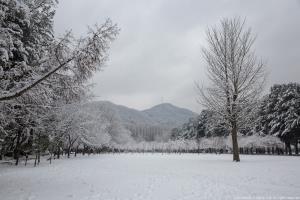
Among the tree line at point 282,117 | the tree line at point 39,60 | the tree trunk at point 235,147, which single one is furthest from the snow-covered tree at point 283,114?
the tree line at point 39,60

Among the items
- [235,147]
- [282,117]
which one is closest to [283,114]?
[282,117]

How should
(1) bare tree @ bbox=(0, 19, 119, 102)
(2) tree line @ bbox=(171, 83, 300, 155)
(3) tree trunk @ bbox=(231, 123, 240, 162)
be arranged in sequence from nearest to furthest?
(1) bare tree @ bbox=(0, 19, 119, 102), (3) tree trunk @ bbox=(231, 123, 240, 162), (2) tree line @ bbox=(171, 83, 300, 155)

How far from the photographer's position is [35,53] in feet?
41.3

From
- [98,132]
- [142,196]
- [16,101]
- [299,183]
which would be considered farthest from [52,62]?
[98,132]

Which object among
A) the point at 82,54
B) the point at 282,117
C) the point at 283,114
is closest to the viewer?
the point at 82,54

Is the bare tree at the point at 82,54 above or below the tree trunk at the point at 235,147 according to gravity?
above

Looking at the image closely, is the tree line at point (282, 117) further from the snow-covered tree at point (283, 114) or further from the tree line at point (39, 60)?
the tree line at point (39, 60)

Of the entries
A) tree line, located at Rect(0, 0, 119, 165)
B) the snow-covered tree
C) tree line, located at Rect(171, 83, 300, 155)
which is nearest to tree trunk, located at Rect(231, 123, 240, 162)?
tree line, located at Rect(171, 83, 300, 155)

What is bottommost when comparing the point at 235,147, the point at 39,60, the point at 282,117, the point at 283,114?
the point at 235,147

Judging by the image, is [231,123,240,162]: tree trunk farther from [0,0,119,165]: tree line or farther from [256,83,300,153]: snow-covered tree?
[256,83,300,153]: snow-covered tree

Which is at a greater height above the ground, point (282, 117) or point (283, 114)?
point (283, 114)

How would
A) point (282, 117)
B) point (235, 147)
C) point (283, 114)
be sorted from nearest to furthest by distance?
point (235, 147) → point (283, 114) → point (282, 117)

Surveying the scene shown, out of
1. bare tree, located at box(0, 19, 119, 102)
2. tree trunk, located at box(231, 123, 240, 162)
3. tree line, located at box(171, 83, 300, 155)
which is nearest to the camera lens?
bare tree, located at box(0, 19, 119, 102)

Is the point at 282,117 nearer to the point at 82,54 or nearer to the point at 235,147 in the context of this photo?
the point at 235,147
